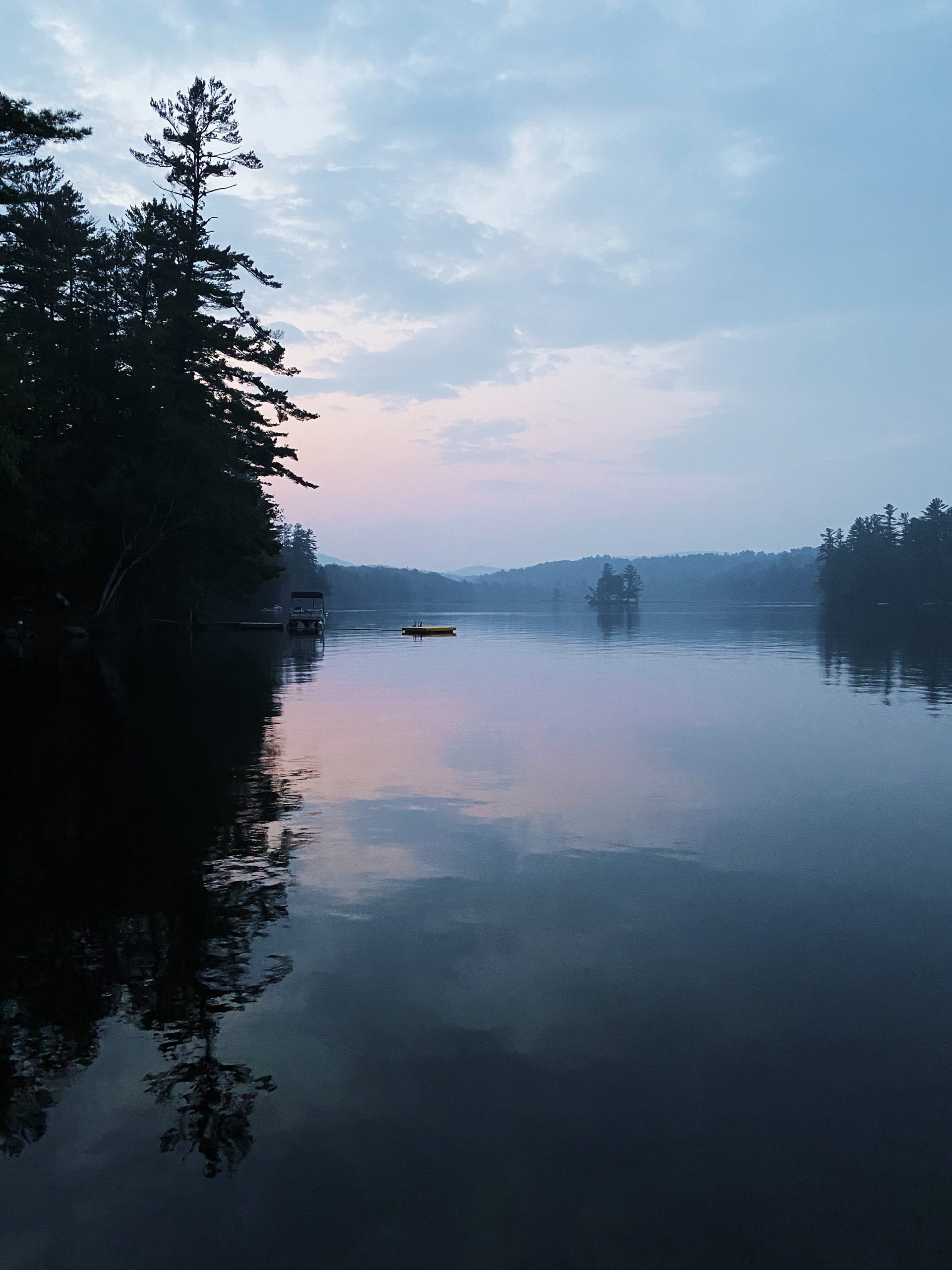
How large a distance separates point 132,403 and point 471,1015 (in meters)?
59.2

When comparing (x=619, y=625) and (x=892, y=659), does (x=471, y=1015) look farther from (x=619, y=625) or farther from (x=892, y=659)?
(x=619, y=625)

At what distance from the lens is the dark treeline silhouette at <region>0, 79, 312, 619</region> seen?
2143 inches

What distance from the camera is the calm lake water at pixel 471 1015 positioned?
4613 millimetres

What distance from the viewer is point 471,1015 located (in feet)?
22.5

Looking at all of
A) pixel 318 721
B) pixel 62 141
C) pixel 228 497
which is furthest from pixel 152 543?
pixel 318 721

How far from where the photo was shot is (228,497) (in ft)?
194

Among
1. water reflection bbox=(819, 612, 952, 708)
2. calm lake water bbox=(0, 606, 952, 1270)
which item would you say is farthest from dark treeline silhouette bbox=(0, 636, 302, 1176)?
water reflection bbox=(819, 612, 952, 708)

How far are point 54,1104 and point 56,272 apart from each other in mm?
60586

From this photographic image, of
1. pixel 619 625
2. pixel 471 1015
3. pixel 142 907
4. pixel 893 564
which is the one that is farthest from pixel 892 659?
pixel 893 564

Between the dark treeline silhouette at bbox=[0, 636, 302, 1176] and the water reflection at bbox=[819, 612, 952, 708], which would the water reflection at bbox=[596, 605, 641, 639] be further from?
the dark treeline silhouette at bbox=[0, 636, 302, 1176]

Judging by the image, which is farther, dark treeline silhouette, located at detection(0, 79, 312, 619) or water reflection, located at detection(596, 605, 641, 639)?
water reflection, located at detection(596, 605, 641, 639)

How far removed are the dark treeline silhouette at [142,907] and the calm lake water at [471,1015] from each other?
40 mm

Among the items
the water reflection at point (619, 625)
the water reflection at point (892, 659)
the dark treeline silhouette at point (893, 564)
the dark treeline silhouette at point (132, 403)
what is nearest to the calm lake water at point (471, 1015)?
the water reflection at point (892, 659)

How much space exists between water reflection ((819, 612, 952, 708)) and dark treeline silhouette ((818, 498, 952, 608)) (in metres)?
64.8
